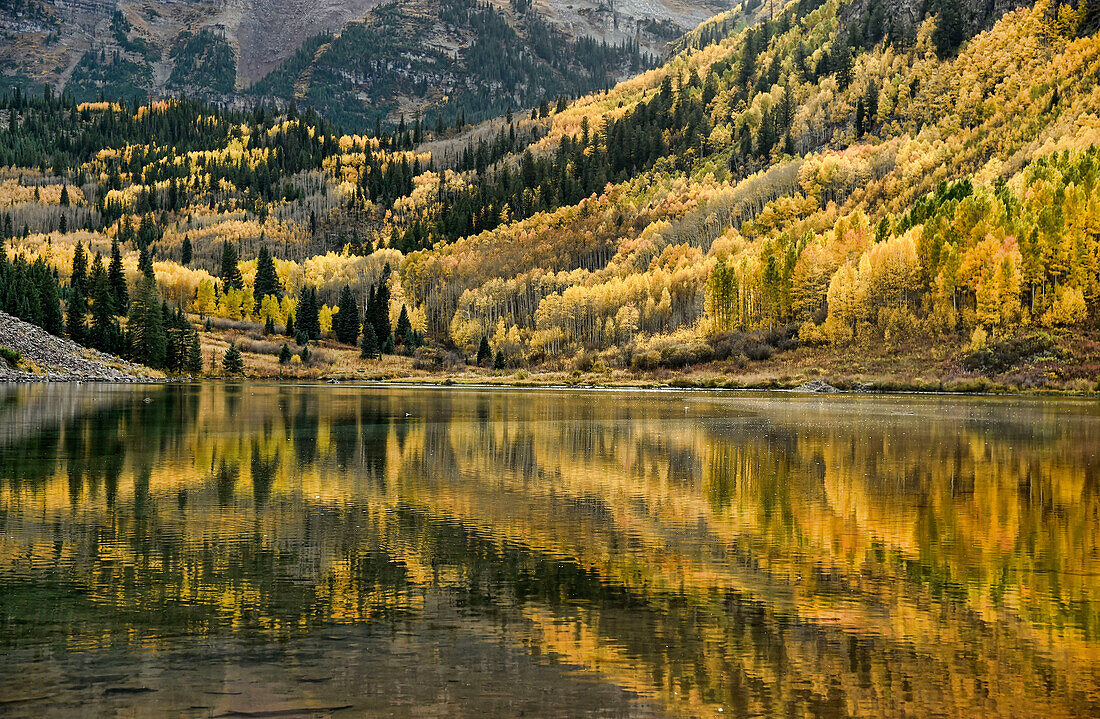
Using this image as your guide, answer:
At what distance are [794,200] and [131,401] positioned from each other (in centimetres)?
11647

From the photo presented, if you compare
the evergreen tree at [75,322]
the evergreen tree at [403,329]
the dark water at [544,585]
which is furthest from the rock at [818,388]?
the evergreen tree at [75,322]

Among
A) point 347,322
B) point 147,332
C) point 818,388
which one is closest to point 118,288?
point 147,332

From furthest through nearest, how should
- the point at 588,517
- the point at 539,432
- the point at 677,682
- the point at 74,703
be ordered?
1. the point at 539,432
2. the point at 588,517
3. the point at 677,682
4. the point at 74,703

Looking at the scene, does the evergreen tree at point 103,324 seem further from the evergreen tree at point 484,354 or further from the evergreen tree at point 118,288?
the evergreen tree at point 484,354

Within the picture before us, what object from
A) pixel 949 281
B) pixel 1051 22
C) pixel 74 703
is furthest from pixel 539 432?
pixel 1051 22

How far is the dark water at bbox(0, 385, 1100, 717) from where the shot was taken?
28.5 feet

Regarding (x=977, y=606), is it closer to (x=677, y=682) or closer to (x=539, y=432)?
(x=677, y=682)

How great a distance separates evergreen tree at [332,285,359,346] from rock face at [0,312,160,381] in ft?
162

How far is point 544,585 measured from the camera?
12.5m

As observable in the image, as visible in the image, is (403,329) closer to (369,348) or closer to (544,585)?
(369,348)

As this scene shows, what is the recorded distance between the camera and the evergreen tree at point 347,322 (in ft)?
526

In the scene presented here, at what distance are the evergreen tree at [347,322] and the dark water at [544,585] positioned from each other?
136 meters

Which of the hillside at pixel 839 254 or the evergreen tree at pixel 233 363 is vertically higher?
the hillside at pixel 839 254

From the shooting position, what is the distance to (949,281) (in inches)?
3246
